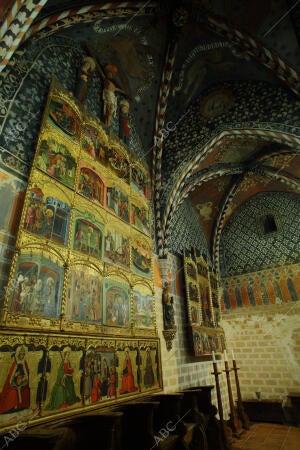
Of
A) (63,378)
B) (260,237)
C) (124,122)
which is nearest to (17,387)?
(63,378)

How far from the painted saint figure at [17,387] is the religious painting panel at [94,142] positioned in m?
4.26

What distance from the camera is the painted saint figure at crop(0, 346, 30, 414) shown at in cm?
301

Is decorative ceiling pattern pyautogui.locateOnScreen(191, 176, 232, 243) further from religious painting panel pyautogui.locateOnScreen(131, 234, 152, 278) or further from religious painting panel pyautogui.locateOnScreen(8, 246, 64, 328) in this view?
religious painting panel pyautogui.locateOnScreen(8, 246, 64, 328)

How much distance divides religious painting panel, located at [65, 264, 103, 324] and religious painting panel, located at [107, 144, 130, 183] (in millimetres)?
2877

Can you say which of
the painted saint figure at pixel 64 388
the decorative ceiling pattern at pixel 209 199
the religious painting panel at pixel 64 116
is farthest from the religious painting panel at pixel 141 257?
the decorative ceiling pattern at pixel 209 199

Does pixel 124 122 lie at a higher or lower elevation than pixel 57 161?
higher

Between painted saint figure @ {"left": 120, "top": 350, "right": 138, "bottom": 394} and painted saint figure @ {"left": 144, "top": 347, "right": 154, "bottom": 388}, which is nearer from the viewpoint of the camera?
painted saint figure @ {"left": 120, "top": 350, "right": 138, "bottom": 394}

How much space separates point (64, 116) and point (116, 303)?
13.0 feet

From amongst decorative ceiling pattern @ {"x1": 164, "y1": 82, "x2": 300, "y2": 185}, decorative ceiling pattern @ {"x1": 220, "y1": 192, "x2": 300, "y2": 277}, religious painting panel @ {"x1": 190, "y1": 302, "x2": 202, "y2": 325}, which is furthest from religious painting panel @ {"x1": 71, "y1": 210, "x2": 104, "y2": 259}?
decorative ceiling pattern @ {"x1": 220, "y1": 192, "x2": 300, "y2": 277}

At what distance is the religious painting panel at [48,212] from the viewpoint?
4114mm

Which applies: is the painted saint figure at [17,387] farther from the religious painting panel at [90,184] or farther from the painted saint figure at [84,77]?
the painted saint figure at [84,77]

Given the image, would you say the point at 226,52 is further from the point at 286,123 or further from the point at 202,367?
the point at 202,367

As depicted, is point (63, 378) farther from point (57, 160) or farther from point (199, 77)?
point (199, 77)

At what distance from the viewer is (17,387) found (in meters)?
3.15
